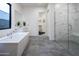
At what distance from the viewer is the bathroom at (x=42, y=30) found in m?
3.47

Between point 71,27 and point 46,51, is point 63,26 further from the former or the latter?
point 46,51

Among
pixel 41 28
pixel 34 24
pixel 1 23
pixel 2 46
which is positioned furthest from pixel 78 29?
pixel 41 28

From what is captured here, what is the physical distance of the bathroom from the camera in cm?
347

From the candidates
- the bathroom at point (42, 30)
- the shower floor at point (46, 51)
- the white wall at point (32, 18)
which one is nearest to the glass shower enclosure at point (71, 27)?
the bathroom at point (42, 30)

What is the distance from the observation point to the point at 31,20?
1020 centimetres

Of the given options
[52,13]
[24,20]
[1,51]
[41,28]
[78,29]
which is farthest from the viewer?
[41,28]

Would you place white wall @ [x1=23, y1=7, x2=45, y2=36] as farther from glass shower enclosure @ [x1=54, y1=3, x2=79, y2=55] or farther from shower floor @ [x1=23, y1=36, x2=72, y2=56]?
glass shower enclosure @ [x1=54, y1=3, x2=79, y2=55]

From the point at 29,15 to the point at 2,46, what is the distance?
760cm

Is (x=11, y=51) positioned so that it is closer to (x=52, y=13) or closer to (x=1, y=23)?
(x=1, y=23)

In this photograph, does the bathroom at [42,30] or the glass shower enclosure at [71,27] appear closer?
the glass shower enclosure at [71,27]

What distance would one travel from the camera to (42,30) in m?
12.3

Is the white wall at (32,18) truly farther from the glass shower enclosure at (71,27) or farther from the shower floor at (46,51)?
the glass shower enclosure at (71,27)

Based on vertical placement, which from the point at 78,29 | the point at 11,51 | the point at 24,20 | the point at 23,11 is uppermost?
the point at 23,11

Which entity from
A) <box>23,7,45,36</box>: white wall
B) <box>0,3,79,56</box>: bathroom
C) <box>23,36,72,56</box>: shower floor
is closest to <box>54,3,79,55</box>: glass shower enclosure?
<box>0,3,79,56</box>: bathroom
